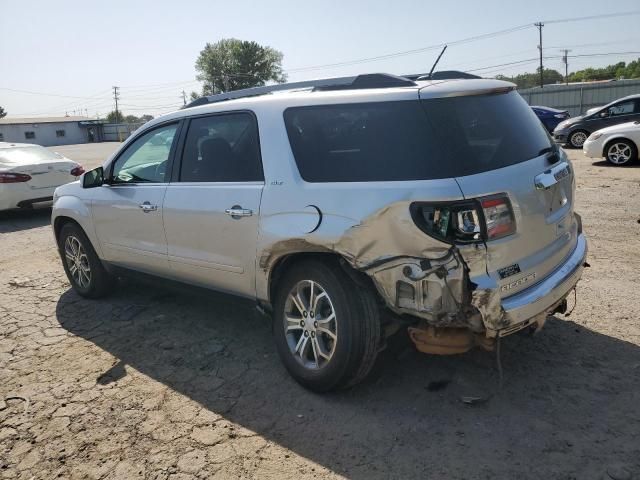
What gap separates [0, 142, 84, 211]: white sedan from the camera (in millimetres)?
9547

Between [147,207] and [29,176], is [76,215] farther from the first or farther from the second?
[29,176]

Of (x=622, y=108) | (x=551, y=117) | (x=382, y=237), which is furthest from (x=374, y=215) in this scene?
(x=551, y=117)

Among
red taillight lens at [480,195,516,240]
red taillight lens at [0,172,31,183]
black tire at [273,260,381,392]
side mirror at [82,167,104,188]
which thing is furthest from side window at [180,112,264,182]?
red taillight lens at [0,172,31,183]

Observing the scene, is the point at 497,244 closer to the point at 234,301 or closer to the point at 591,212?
the point at 234,301

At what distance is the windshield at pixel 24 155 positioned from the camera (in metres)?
9.93

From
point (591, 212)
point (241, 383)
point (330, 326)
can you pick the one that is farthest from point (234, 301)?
point (591, 212)

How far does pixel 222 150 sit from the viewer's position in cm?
378

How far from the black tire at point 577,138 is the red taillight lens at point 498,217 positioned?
16.2m

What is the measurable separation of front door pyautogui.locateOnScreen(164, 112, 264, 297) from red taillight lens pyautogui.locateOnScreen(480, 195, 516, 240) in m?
1.45

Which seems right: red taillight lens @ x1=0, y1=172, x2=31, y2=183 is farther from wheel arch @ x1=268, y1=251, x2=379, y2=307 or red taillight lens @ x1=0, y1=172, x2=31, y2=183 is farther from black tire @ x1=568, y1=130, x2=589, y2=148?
black tire @ x1=568, y1=130, x2=589, y2=148

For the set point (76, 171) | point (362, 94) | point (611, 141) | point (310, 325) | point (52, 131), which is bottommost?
point (310, 325)

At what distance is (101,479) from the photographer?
267cm

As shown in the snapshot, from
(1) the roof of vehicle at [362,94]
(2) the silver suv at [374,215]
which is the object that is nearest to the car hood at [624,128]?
(2) the silver suv at [374,215]

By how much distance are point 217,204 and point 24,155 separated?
8616mm
